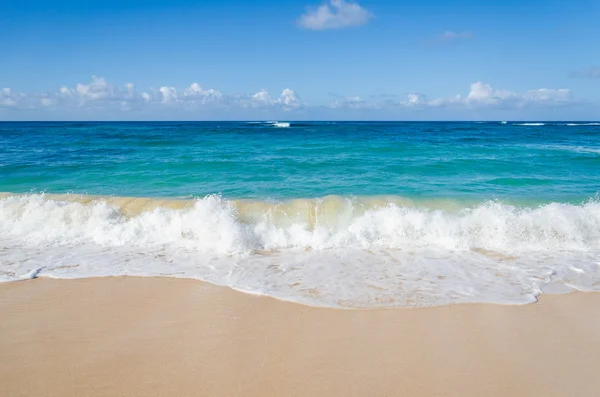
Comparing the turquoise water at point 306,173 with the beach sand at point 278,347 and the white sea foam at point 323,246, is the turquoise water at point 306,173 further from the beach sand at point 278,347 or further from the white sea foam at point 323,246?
the beach sand at point 278,347

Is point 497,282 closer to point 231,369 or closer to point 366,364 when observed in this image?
point 366,364

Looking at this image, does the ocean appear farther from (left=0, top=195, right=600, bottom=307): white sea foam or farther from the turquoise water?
the turquoise water

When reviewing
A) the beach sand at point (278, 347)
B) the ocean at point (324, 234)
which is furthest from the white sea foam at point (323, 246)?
the beach sand at point (278, 347)

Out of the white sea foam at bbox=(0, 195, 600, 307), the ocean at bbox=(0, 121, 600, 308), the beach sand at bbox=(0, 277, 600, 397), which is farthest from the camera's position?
the ocean at bbox=(0, 121, 600, 308)

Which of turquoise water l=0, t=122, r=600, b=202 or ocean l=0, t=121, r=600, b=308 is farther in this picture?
turquoise water l=0, t=122, r=600, b=202

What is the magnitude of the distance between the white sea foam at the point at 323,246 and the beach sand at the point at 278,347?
50cm

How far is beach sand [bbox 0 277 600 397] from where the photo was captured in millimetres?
3047

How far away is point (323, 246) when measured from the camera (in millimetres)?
6824

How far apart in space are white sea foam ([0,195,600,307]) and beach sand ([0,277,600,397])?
497 mm

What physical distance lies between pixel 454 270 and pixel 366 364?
300cm

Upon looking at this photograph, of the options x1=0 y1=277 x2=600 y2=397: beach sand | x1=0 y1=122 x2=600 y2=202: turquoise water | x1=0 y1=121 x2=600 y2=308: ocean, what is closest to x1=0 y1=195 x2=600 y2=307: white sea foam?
x1=0 y1=121 x2=600 y2=308: ocean

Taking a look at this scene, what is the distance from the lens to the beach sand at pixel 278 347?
305 cm

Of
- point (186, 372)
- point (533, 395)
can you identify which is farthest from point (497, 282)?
point (186, 372)

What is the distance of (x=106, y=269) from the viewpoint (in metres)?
5.69
